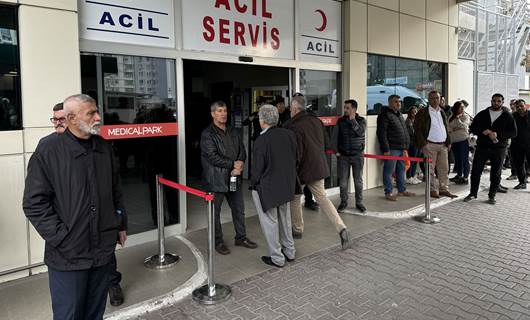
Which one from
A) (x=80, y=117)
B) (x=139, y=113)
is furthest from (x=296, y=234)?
(x=80, y=117)

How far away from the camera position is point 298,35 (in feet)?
24.2

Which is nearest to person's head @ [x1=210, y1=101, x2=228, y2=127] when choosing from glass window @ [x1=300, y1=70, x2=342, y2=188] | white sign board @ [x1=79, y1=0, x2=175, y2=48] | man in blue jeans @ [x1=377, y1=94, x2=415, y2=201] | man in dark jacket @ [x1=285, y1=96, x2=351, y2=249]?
man in dark jacket @ [x1=285, y1=96, x2=351, y2=249]

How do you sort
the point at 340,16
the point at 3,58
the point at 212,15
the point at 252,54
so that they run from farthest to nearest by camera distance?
the point at 340,16 < the point at 252,54 < the point at 212,15 < the point at 3,58

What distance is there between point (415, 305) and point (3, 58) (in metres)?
4.46

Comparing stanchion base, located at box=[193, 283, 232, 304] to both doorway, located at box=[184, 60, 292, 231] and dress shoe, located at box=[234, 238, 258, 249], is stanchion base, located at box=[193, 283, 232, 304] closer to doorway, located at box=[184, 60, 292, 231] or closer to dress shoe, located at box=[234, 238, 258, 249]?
dress shoe, located at box=[234, 238, 258, 249]

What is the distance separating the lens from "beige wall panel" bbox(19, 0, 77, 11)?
4254 millimetres

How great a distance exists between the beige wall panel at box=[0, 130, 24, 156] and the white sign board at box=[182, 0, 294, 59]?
2394mm

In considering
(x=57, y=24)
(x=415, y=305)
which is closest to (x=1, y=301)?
(x=57, y=24)

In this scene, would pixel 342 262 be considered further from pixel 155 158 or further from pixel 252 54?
pixel 252 54

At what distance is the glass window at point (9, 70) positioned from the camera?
13.6ft

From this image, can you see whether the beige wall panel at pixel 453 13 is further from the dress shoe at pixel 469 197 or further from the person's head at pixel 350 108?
the person's head at pixel 350 108

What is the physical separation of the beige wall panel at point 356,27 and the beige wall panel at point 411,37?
1230 millimetres

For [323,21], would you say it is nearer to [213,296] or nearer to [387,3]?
[387,3]

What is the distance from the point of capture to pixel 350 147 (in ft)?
22.7
